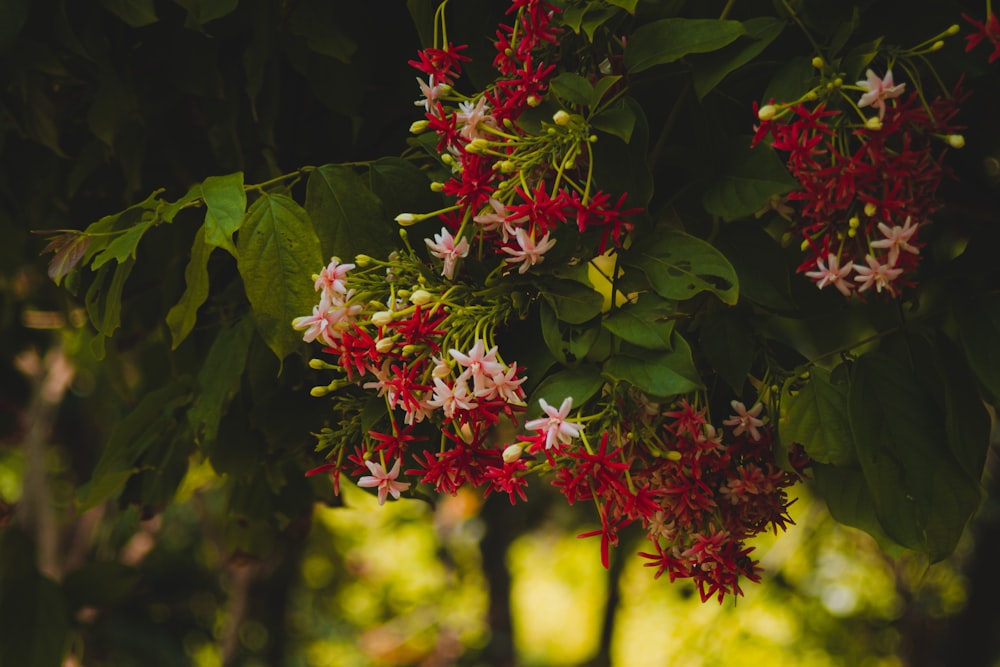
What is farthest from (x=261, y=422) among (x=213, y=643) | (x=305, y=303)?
(x=213, y=643)

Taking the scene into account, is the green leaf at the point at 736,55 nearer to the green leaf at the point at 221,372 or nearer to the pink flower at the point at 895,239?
the pink flower at the point at 895,239

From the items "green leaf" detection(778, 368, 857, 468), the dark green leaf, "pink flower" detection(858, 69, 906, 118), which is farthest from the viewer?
the dark green leaf

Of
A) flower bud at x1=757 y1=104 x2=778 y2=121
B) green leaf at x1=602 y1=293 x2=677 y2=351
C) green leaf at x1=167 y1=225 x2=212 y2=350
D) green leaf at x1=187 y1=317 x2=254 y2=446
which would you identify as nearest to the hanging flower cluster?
flower bud at x1=757 y1=104 x2=778 y2=121

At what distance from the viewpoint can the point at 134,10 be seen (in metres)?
1.01

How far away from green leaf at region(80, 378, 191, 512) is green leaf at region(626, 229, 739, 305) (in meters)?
0.66

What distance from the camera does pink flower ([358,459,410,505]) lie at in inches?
31.6

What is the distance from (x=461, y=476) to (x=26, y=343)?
1524 millimetres

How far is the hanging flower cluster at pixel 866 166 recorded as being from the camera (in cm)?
70

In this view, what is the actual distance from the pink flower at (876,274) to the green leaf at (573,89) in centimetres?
23

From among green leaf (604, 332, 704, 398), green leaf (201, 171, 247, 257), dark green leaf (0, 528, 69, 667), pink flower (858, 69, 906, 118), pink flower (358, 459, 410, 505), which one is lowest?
dark green leaf (0, 528, 69, 667)

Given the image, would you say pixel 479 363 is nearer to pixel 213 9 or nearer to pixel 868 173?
pixel 868 173

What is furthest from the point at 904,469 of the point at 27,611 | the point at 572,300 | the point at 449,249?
the point at 27,611

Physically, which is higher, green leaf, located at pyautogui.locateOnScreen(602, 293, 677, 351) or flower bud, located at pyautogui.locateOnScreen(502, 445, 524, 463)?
green leaf, located at pyautogui.locateOnScreen(602, 293, 677, 351)

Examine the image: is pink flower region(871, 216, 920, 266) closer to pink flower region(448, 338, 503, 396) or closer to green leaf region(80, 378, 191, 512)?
pink flower region(448, 338, 503, 396)
